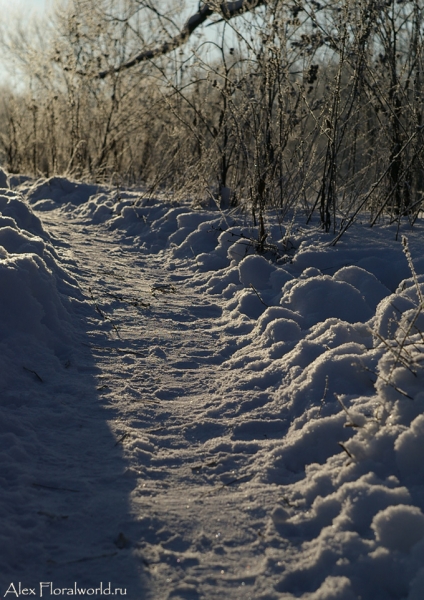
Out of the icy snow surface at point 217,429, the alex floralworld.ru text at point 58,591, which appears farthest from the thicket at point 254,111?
the alex floralworld.ru text at point 58,591

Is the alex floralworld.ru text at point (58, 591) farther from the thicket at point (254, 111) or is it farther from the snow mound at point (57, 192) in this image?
the snow mound at point (57, 192)

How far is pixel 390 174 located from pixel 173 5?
527 centimetres

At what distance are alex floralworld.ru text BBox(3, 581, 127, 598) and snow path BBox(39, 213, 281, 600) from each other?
0.04 m

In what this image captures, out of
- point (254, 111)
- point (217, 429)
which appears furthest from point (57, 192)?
point (217, 429)

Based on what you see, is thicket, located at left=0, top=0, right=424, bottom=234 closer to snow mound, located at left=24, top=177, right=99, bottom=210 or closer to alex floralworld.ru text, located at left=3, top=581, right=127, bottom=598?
snow mound, located at left=24, top=177, right=99, bottom=210

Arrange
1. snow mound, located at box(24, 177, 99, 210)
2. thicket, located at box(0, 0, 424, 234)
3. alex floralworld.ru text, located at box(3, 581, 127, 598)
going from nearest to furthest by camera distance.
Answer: alex floralworld.ru text, located at box(3, 581, 127, 598), thicket, located at box(0, 0, 424, 234), snow mound, located at box(24, 177, 99, 210)

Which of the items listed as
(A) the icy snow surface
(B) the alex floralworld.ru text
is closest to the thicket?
(A) the icy snow surface

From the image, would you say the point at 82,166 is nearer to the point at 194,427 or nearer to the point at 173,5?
the point at 173,5

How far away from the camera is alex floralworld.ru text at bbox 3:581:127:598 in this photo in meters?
1.16

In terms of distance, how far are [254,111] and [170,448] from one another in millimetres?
2545

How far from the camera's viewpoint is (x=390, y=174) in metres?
3.84

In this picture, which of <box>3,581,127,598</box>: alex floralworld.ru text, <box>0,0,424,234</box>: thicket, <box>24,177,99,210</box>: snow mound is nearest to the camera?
<box>3,581,127,598</box>: alex floralworld.ru text

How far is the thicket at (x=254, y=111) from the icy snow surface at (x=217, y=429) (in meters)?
0.78

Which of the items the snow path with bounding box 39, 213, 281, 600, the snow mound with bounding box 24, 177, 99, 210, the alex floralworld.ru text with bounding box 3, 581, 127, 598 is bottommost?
the alex floralworld.ru text with bounding box 3, 581, 127, 598
